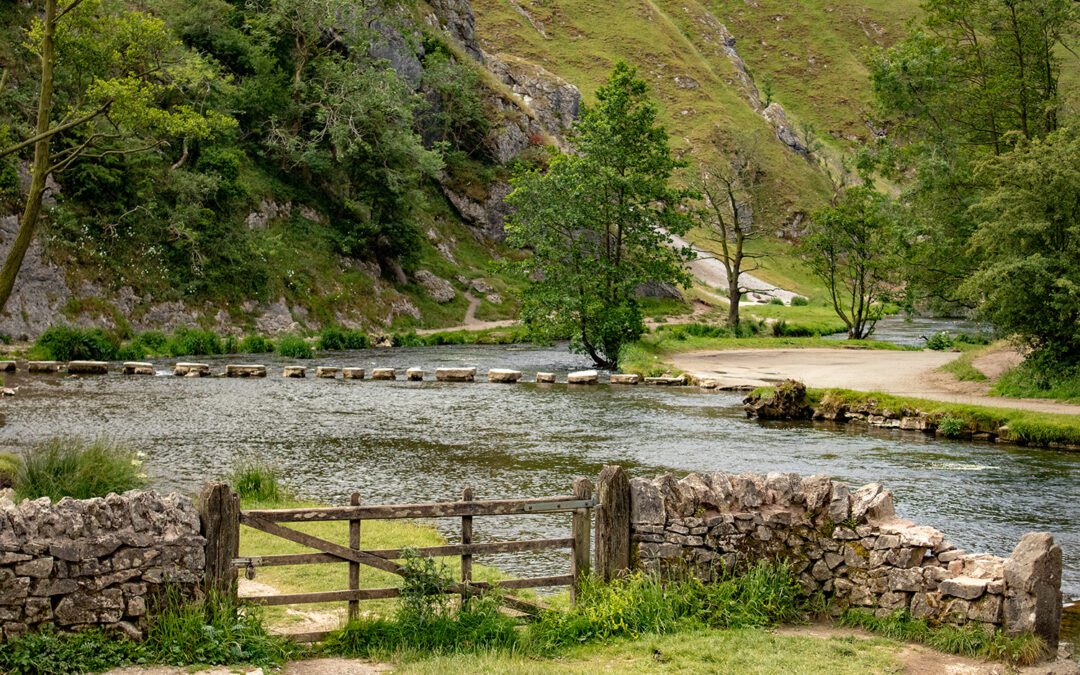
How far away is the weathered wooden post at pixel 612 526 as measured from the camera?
1183cm

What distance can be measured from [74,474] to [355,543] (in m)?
8.19

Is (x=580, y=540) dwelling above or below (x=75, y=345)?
below

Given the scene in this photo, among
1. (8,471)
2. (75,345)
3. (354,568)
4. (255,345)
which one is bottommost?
(354,568)

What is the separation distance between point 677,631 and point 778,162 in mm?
159517

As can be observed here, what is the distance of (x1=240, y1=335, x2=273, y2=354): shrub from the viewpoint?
186ft

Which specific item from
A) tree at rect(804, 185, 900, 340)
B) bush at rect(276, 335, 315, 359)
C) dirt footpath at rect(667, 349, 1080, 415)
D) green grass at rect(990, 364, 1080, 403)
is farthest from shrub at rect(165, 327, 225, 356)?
tree at rect(804, 185, 900, 340)

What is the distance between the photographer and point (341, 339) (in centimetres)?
A: 6112

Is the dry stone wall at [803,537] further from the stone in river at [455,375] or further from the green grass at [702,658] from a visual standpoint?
the stone in river at [455,375]

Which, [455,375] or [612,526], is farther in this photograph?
[455,375]

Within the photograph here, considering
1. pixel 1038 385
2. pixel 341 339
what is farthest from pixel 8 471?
pixel 341 339

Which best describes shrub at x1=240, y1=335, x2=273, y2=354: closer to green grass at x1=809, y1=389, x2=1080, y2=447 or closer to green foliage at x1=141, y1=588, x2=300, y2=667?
green grass at x1=809, y1=389, x2=1080, y2=447

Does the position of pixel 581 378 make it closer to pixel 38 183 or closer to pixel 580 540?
A: pixel 38 183

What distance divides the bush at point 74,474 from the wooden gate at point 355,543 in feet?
21.9

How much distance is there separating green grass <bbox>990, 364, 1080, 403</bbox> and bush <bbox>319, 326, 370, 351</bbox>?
38.3 m
